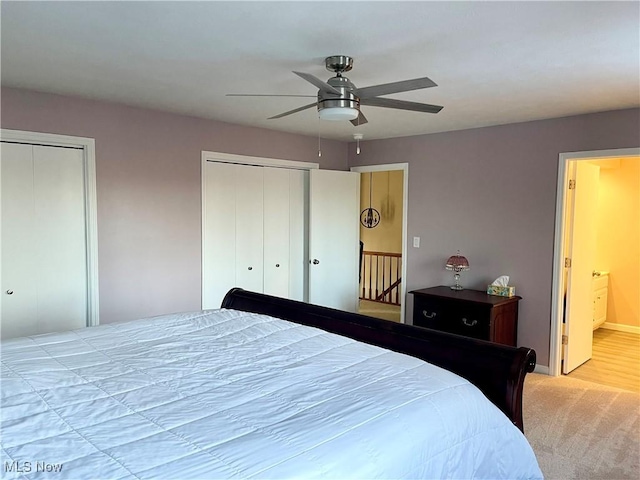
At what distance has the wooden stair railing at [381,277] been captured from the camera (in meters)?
7.60

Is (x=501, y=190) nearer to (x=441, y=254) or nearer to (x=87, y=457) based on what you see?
(x=441, y=254)

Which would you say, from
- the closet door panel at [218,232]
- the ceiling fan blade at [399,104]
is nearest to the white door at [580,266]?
the ceiling fan blade at [399,104]

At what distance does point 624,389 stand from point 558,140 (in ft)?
7.09

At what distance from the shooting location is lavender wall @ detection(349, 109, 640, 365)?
4160 millimetres

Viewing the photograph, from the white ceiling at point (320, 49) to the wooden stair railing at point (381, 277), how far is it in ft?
13.5

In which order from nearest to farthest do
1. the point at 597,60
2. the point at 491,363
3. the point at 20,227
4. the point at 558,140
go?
the point at 491,363 < the point at 597,60 < the point at 20,227 < the point at 558,140

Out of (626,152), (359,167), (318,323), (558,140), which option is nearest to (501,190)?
(558,140)

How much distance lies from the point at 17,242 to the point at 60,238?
0.96 ft

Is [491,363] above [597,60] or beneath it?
beneath

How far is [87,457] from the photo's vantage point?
1.23 metres

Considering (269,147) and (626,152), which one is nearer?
(626,152)

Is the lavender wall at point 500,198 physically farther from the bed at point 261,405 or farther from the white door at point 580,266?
the bed at point 261,405

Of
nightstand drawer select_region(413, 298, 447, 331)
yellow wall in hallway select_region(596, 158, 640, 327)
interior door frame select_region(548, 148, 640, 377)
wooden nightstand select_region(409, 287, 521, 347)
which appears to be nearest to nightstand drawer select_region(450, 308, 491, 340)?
wooden nightstand select_region(409, 287, 521, 347)

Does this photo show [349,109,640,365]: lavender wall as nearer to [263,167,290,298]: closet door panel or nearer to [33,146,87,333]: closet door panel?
[263,167,290,298]: closet door panel
